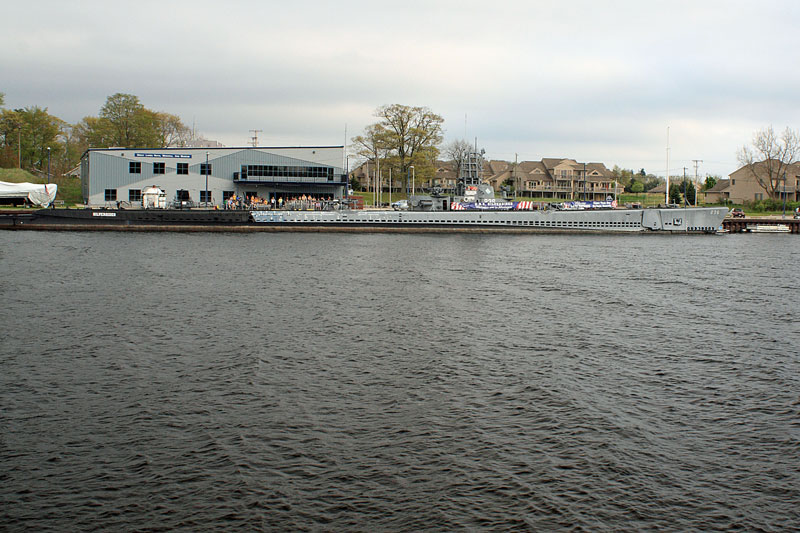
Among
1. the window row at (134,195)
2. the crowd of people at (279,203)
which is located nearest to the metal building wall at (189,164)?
the window row at (134,195)

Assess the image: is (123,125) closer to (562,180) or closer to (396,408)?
(562,180)

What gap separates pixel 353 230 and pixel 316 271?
33.2 meters

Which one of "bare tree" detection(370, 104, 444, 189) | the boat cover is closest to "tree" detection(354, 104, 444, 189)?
"bare tree" detection(370, 104, 444, 189)

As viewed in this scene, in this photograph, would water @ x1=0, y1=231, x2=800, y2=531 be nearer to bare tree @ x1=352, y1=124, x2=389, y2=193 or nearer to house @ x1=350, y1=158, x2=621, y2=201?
bare tree @ x1=352, y1=124, x2=389, y2=193

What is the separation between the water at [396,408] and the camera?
31.5 ft

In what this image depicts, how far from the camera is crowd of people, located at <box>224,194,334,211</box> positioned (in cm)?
7314

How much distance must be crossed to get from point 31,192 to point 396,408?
8280cm

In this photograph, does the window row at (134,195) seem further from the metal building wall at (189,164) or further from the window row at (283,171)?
the window row at (283,171)

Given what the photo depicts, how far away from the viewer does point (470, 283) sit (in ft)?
101

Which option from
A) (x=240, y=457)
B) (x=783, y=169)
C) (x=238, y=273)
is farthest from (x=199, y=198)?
(x=783, y=169)

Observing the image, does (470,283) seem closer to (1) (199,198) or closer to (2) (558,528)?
(2) (558,528)

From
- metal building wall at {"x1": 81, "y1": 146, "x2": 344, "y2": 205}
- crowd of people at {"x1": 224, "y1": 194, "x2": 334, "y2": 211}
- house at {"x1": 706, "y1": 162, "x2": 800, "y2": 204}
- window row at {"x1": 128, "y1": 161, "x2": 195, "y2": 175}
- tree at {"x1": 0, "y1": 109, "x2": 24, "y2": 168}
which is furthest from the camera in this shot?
house at {"x1": 706, "y1": 162, "x2": 800, "y2": 204}

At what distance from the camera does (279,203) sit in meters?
76.9

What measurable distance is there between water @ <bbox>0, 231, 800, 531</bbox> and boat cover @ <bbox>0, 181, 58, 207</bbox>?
60.9 meters
